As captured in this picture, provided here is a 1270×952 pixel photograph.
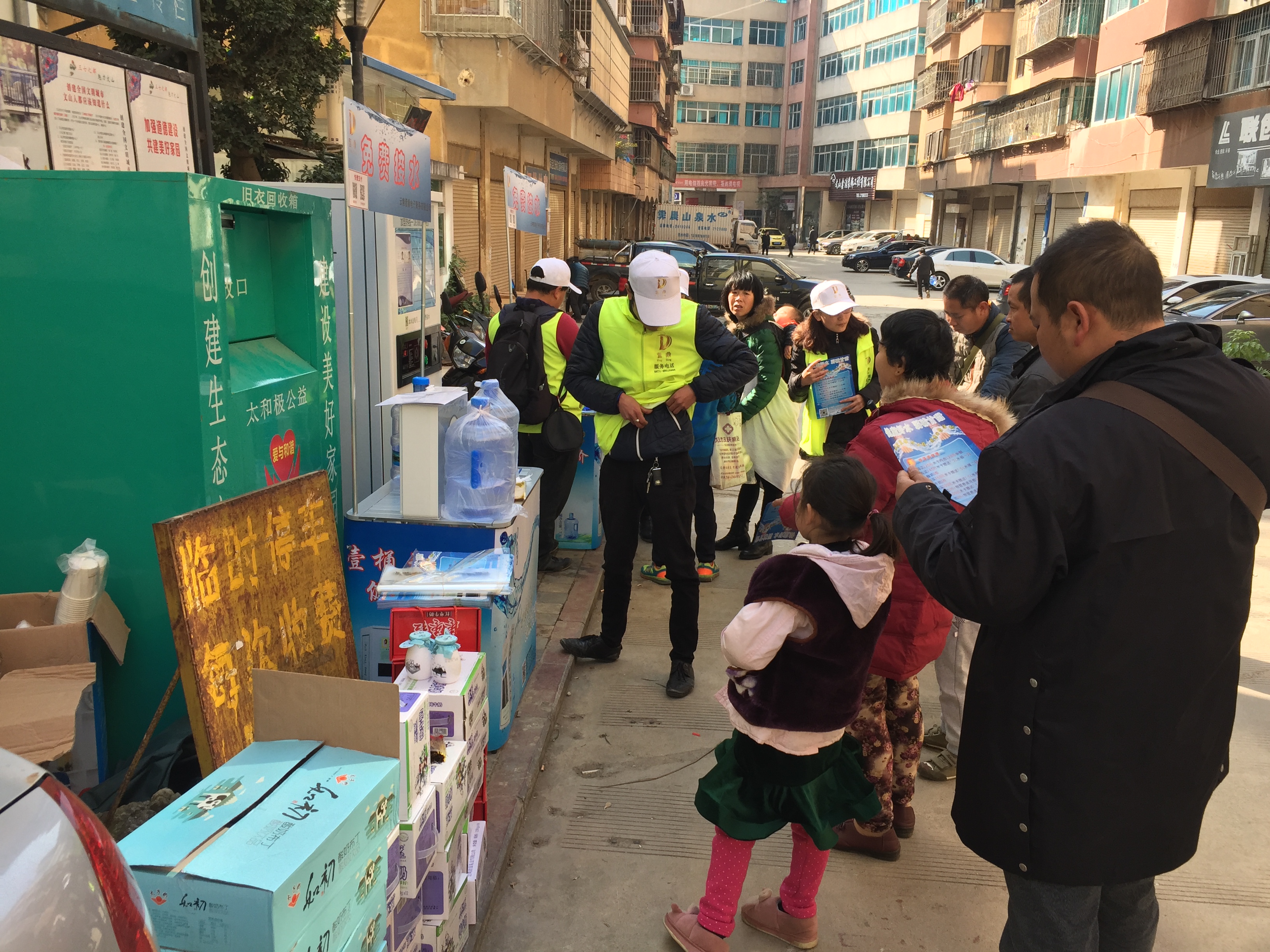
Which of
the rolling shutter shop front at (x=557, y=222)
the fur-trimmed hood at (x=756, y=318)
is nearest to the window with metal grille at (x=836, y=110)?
the rolling shutter shop front at (x=557, y=222)

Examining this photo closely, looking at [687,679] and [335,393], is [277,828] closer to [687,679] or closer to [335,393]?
[335,393]

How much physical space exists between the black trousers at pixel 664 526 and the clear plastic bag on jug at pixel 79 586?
214cm

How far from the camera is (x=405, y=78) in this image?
34.8ft

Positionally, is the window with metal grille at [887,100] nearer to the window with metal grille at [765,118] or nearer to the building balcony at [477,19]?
the window with metal grille at [765,118]

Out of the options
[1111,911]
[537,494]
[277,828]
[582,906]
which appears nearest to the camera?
[277,828]

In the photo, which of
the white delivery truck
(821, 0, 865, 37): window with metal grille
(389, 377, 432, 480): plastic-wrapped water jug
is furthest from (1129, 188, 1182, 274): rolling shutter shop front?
(821, 0, 865, 37): window with metal grille

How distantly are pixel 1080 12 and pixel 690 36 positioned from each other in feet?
146

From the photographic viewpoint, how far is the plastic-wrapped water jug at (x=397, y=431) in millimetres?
3996

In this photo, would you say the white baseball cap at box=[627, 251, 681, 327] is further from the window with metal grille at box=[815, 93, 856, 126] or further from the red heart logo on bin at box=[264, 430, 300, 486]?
the window with metal grille at box=[815, 93, 856, 126]

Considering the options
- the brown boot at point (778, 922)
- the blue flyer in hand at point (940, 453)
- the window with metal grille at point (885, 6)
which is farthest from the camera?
the window with metal grille at point (885, 6)

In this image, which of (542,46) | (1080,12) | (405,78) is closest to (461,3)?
(542,46)

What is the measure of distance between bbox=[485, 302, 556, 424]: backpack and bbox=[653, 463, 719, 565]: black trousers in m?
1.00

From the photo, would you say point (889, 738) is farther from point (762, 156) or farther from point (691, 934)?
point (762, 156)

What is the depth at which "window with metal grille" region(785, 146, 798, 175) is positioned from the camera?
69.8 m
